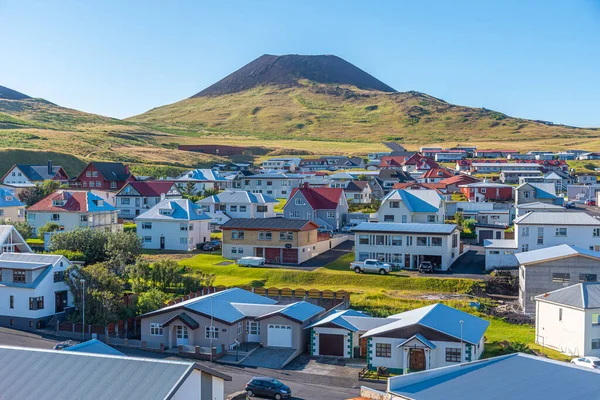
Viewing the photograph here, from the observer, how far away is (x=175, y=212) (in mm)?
63344

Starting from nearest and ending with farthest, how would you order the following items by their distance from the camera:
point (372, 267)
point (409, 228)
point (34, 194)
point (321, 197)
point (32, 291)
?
point (32, 291)
point (372, 267)
point (409, 228)
point (321, 197)
point (34, 194)

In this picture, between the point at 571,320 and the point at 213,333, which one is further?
the point at 213,333

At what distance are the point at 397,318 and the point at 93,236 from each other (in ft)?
89.0

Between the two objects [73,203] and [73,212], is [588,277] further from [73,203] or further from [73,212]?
[73,203]

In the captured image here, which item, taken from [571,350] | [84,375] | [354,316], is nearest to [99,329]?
[354,316]

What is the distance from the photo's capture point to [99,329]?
125 ft

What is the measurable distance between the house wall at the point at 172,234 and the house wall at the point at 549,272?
1195 inches

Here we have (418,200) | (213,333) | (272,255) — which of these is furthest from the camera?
(418,200)

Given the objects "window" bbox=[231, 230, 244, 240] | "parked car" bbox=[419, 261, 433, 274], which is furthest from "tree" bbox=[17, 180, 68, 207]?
"parked car" bbox=[419, 261, 433, 274]

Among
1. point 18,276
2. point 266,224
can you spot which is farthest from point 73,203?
point 18,276

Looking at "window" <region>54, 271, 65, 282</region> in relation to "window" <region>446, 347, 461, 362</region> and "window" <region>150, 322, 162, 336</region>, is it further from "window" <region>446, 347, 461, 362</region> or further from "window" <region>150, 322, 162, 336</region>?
"window" <region>446, 347, 461, 362</region>

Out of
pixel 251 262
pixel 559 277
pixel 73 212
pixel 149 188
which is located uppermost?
pixel 149 188

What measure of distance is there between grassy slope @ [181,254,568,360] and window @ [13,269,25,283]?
45.5ft

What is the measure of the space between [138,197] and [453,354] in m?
55.6
